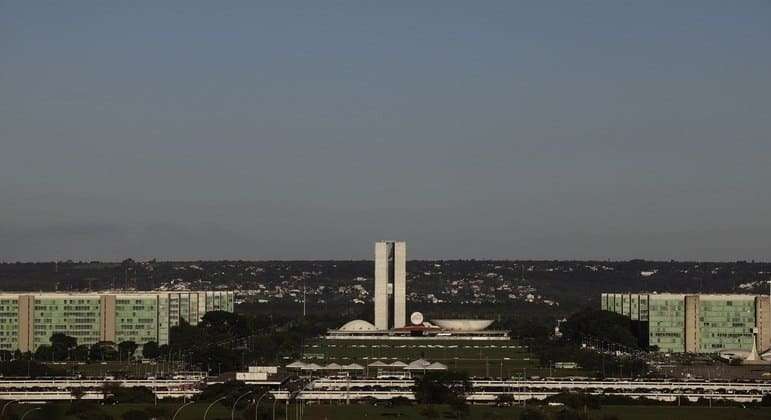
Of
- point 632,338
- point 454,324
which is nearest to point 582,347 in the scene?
point 632,338

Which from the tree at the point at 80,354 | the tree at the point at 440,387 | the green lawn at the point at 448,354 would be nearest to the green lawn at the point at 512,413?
the tree at the point at 440,387

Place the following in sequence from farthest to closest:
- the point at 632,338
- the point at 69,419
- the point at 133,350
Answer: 1. the point at 632,338
2. the point at 133,350
3. the point at 69,419

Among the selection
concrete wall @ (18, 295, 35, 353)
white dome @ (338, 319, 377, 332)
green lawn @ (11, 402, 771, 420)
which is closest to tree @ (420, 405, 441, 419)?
green lawn @ (11, 402, 771, 420)

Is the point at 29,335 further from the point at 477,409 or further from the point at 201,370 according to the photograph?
the point at 477,409

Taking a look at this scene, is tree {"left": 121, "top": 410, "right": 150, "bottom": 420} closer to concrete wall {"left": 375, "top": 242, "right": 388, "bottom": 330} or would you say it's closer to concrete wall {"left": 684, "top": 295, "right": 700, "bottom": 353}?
concrete wall {"left": 684, "top": 295, "right": 700, "bottom": 353}

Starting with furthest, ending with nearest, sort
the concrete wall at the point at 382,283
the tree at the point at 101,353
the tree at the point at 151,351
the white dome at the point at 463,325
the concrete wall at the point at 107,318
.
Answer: the concrete wall at the point at 382,283
the white dome at the point at 463,325
the concrete wall at the point at 107,318
the tree at the point at 151,351
the tree at the point at 101,353

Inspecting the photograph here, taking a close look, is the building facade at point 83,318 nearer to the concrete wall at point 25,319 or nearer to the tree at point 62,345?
the concrete wall at point 25,319
